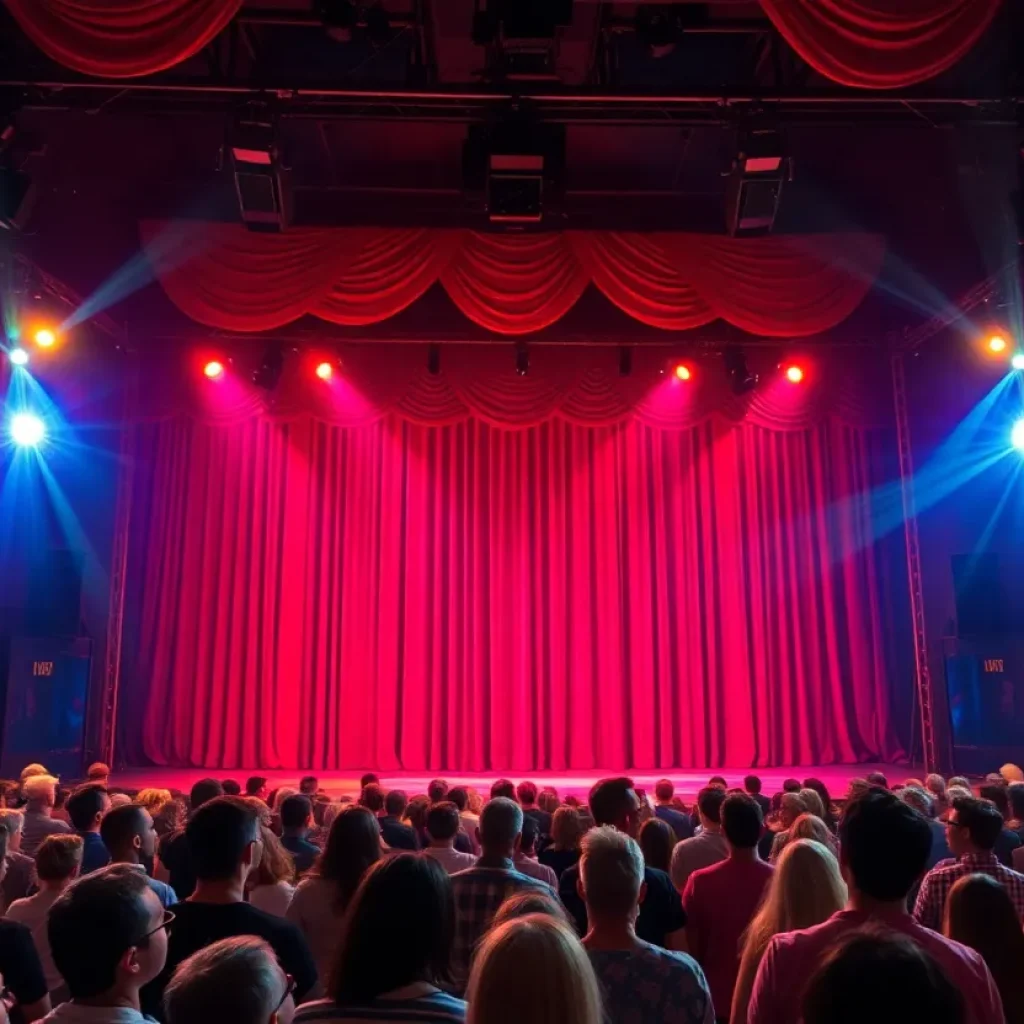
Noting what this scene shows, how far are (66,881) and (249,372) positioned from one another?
1058cm

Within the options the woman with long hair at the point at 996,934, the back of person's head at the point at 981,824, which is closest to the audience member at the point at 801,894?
→ the woman with long hair at the point at 996,934

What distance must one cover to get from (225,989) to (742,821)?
2.19 m

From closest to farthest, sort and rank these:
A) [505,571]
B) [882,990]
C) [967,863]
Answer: [882,990] → [967,863] → [505,571]

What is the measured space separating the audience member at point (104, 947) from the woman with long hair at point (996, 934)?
1803 millimetres

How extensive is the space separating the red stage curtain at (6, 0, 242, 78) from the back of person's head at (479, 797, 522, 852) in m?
5.13

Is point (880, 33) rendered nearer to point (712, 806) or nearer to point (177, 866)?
point (712, 806)

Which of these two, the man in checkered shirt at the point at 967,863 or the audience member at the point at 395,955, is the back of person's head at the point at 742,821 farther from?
the audience member at the point at 395,955

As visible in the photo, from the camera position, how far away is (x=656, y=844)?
13.2ft

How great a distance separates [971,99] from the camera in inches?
296

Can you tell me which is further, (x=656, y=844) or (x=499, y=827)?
(x=656, y=844)

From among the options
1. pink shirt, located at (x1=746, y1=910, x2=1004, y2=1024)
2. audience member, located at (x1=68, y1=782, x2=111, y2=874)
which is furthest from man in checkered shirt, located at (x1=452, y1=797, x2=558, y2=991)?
audience member, located at (x1=68, y1=782, x2=111, y2=874)

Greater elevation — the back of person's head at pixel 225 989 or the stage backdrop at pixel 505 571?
the stage backdrop at pixel 505 571

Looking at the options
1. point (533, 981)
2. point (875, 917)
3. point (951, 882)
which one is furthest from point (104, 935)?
point (951, 882)

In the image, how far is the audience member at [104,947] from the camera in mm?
1707
